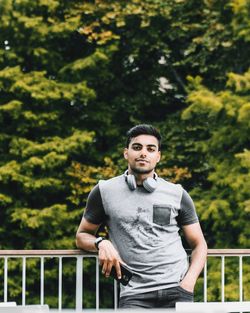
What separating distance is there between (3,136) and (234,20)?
396 centimetres

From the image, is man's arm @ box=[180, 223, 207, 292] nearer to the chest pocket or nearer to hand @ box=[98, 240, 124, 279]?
the chest pocket

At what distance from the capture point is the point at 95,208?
415 centimetres

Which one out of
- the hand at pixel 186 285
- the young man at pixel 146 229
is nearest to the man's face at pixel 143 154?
the young man at pixel 146 229

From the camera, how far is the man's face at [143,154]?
4074mm

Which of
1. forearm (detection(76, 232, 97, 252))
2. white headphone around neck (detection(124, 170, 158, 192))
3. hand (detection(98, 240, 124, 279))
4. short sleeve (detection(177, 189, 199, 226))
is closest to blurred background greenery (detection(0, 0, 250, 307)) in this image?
forearm (detection(76, 232, 97, 252))

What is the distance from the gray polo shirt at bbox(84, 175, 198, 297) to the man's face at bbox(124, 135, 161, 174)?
0.09 metres

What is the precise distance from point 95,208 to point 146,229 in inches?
11.7

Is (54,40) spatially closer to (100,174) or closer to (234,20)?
(100,174)

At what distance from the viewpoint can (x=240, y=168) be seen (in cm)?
1151

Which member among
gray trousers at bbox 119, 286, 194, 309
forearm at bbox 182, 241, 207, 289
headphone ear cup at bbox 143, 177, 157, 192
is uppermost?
headphone ear cup at bbox 143, 177, 157, 192

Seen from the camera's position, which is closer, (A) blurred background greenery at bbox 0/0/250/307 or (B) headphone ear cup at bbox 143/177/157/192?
(B) headphone ear cup at bbox 143/177/157/192

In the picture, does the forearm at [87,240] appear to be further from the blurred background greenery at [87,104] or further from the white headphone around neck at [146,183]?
the blurred background greenery at [87,104]

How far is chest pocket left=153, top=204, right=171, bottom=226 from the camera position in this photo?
4.02 metres

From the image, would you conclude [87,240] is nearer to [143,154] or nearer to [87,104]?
[143,154]
